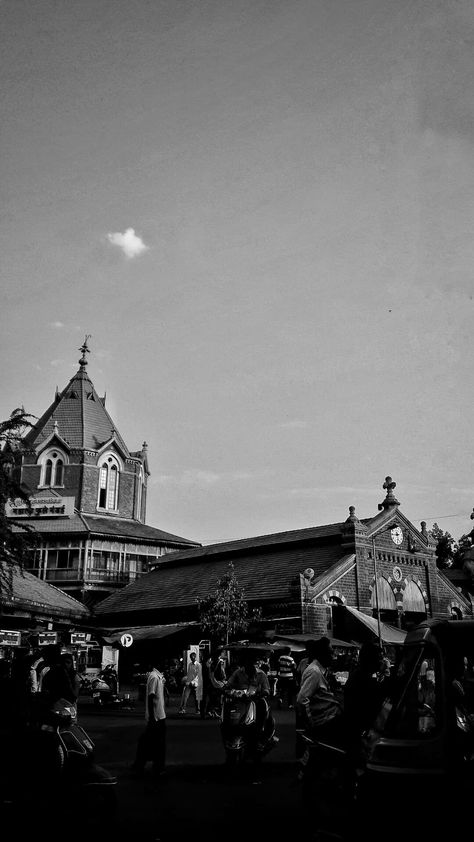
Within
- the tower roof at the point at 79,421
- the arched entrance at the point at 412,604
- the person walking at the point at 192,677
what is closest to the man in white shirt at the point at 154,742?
the person walking at the point at 192,677

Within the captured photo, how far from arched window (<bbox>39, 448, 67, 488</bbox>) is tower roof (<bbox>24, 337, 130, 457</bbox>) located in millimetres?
939

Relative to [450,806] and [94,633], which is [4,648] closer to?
[94,633]

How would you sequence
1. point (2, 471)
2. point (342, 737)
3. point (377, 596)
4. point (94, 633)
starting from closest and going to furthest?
point (342, 737), point (2, 471), point (94, 633), point (377, 596)

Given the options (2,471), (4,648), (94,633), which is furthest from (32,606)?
(2,471)

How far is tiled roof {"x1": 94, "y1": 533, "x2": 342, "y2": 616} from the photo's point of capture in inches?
1372

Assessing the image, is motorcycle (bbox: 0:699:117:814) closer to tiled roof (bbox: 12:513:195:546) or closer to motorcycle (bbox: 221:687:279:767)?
motorcycle (bbox: 221:687:279:767)

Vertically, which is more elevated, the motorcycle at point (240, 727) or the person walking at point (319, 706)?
the person walking at point (319, 706)

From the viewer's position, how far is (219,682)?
21641 millimetres

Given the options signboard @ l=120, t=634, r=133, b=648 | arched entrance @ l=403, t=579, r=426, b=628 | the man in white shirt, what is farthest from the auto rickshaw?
arched entrance @ l=403, t=579, r=426, b=628

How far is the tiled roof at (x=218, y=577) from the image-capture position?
1372 inches

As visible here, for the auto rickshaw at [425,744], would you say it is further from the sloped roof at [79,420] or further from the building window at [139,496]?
the building window at [139,496]

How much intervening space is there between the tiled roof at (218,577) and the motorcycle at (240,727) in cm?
2100

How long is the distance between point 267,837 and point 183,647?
3064 centimetres

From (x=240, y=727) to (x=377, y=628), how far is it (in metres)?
20.0
